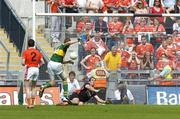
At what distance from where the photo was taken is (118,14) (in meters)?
26.5

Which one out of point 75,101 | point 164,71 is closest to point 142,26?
point 164,71

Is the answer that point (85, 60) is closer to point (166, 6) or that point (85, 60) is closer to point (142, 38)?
point (142, 38)

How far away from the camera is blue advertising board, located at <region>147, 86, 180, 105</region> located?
26078 mm

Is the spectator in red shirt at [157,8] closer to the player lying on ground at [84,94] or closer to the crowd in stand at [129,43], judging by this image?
the crowd in stand at [129,43]

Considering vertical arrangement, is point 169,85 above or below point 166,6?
below

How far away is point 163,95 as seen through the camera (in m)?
26.1

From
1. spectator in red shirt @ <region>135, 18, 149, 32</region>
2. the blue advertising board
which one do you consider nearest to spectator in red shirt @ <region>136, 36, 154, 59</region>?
spectator in red shirt @ <region>135, 18, 149, 32</region>

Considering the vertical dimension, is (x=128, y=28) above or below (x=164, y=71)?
above

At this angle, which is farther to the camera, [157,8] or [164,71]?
[157,8]

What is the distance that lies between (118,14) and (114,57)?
1.46 m

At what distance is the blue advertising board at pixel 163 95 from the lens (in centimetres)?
2608

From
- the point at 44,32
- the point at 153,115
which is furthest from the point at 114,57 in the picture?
the point at 153,115

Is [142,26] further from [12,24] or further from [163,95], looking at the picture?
[12,24]

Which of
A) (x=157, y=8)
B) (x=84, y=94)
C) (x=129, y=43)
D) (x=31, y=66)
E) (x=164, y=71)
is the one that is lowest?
(x=84, y=94)
